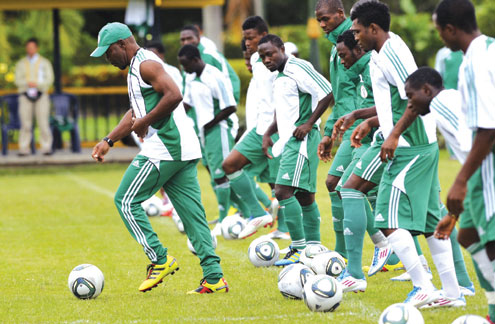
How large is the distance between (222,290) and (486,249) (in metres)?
2.63

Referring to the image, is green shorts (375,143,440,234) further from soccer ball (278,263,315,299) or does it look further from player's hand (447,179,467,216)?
player's hand (447,179,467,216)

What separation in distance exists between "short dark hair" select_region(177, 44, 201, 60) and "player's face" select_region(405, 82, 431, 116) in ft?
17.9

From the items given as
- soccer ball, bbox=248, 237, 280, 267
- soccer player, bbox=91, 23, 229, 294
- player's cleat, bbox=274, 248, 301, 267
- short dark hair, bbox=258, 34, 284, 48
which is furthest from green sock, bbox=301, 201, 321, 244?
short dark hair, bbox=258, 34, 284, 48

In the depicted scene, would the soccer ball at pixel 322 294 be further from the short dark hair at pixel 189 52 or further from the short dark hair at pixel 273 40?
the short dark hair at pixel 189 52

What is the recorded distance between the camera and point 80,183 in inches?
693

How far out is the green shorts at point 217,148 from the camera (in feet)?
37.0

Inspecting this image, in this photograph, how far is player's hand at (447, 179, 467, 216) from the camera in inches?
197

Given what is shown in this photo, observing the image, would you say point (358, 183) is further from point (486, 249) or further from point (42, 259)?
point (42, 259)

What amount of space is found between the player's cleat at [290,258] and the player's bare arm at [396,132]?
95.8 inches

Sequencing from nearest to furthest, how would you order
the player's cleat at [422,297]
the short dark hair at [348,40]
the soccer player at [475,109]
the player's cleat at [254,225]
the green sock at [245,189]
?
1. the soccer player at [475,109]
2. the player's cleat at [422,297]
3. the short dark hair at [348,40]
4. the player's cleat at [254,225]
5. the green sock at [245,189]

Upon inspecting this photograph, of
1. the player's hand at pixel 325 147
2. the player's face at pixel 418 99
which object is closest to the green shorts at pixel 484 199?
the player's face at pixel 418 99

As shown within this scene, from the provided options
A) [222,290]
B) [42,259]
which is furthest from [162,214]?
[222,290]

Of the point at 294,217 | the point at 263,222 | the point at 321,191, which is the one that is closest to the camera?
the point at 294,217

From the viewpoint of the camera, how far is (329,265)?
743 centimetres
